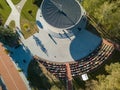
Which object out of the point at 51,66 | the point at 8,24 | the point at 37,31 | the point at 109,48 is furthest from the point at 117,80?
the point at 8,24

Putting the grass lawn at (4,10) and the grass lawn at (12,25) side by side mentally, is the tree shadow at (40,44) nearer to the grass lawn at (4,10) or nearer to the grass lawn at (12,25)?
the grass lawn at (12,25)

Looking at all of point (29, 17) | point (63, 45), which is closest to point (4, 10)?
point (29, 17)

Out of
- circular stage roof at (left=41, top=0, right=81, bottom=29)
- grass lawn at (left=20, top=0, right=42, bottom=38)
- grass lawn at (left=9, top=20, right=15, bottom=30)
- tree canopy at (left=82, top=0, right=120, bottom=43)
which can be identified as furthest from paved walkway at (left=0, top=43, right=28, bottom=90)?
tree canopy at (left=82, top=0, right=120, bottom=43)

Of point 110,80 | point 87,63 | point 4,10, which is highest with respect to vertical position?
point 4,10

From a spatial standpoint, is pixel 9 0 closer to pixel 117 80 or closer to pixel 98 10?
pixel 98 10

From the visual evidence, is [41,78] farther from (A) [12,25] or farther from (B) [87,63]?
(A) [12,25]

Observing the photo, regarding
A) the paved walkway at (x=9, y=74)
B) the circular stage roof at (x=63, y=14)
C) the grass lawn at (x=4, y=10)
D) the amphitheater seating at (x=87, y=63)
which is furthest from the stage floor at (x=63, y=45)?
the grass lawn at (x=4, y=10)
